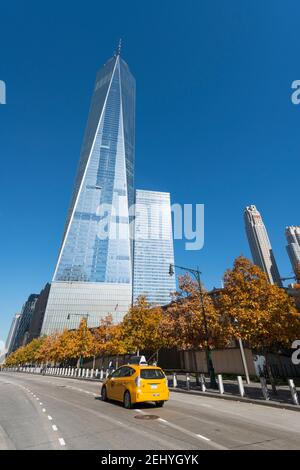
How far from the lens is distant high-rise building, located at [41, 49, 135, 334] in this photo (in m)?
133

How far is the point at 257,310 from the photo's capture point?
15.1 m

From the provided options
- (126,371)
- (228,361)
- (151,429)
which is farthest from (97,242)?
(151,429)

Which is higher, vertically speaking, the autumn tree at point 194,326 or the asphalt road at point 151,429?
the autumn tree at point 194,326

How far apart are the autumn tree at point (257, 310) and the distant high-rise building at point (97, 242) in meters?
115

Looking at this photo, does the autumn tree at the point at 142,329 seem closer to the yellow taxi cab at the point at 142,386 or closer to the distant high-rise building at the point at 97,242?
the yellow taxi cab at the point at 142,386

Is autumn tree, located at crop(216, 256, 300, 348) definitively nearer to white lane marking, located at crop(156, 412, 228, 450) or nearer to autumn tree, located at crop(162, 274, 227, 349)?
autumn tree, located at crop(162, 274, 227, 349)

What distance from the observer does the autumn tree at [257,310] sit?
48.7 ft

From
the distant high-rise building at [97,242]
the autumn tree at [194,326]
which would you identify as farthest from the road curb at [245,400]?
the distant high-rise building at [97,242]

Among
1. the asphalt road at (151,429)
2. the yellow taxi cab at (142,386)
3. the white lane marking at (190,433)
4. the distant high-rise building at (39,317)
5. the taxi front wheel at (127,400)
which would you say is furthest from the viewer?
the distant high-rise building at (39,317)

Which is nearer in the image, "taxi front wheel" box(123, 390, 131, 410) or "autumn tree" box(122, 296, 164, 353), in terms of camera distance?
"taxi front wheel" box(123, 390, 131, 410)

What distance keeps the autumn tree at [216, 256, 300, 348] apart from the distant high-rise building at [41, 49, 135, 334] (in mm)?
115297

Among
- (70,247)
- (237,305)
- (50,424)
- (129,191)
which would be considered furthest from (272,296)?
(129,191)

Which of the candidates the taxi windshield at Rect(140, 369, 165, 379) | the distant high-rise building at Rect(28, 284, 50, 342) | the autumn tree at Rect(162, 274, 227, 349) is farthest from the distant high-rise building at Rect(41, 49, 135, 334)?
the taxi windshield at Rect(140, 369, 165, 379)
